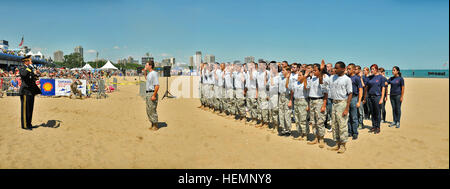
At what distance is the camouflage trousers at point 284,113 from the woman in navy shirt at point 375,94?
2654mm

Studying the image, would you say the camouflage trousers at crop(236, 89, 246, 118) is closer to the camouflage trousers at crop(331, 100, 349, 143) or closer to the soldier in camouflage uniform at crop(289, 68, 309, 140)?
the soldier in camouflage uniform at crop(289, 68, 309, 140)

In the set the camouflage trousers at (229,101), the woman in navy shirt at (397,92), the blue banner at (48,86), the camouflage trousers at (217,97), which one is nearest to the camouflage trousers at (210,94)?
the camouflage trousers at (217,97)

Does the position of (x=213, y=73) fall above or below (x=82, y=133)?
above

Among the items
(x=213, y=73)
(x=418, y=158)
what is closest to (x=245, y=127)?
(x=213, y=73)

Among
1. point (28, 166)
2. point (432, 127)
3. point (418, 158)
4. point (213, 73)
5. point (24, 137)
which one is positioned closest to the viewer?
point (28, 166)

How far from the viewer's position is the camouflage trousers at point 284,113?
7141 millimetres

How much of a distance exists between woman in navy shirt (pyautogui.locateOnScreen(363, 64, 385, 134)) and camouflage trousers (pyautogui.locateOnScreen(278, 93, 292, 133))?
8.71 feet

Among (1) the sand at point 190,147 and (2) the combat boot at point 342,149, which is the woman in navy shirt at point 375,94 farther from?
(2) the combat boot at point 342,149

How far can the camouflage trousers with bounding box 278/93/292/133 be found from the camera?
23.4 ft

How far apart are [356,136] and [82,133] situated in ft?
23.8

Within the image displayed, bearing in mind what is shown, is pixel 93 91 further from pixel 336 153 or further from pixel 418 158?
pixel 418 158

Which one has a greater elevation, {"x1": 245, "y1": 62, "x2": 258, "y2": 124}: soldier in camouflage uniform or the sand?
{"x1": 245, "y1": 62, "x2": 258, "y2": 124}: soldier in camouflage uniform

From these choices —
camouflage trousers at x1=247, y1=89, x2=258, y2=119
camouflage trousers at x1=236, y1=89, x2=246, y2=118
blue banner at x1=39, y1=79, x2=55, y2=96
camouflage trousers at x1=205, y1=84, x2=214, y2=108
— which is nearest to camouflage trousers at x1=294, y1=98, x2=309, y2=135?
camouflage trousers at x1=247, y1=89, x2=258, y2=119

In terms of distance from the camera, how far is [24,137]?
21.8ft
